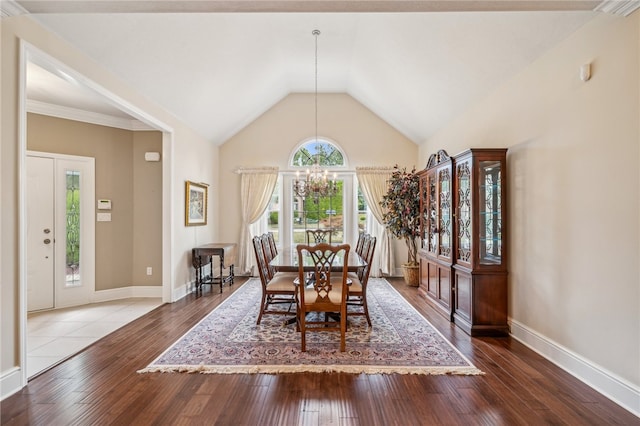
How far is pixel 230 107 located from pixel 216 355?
3.93 m

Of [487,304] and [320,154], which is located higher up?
[320,154]

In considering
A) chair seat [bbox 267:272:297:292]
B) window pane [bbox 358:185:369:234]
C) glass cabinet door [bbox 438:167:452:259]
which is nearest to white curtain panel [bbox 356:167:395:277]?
window pane [bbox 358:185:369:234]

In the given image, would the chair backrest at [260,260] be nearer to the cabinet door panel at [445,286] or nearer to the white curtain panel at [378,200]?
the cabinet door panel at [445,286]

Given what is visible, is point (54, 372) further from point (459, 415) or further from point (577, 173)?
point (577, 173)

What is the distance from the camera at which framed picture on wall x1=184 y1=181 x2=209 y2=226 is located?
4.82 m

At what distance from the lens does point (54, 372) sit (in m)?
2.42

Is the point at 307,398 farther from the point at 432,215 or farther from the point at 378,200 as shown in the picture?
the point at 378,200

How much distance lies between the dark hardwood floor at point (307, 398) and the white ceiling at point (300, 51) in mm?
2541

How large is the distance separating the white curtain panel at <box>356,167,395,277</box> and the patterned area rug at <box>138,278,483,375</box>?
7.21ft

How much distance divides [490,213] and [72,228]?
17.6ft

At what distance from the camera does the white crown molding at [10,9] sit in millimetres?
1954


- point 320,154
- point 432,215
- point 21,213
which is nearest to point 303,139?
point 320,154

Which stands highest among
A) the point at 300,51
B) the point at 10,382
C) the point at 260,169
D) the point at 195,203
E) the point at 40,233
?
the point at 300,51

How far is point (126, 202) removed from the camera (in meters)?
4.71
